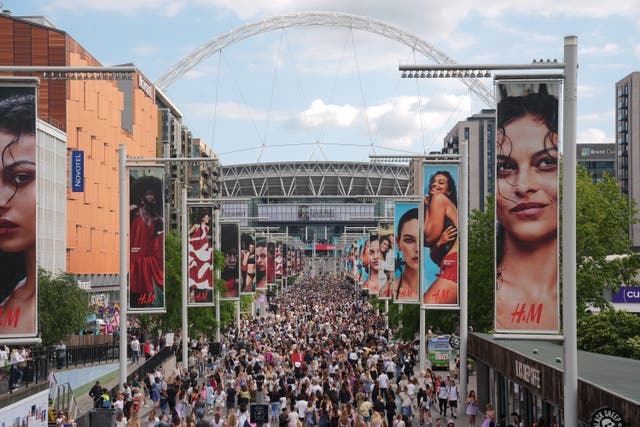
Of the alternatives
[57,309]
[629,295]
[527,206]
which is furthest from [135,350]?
[629,295]

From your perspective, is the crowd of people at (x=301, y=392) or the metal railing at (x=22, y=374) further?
the crowd of people at (x=301, y=392)

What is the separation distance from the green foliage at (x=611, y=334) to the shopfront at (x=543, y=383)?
5.33 metres

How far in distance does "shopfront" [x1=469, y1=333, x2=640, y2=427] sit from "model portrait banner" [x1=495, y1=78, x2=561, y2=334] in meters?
1.98

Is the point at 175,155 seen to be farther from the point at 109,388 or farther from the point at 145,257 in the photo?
the point at 145,257

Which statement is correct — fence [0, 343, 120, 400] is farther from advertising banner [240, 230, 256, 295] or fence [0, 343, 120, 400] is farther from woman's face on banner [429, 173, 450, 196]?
woman's face on banner [429, 173, 450, 196]

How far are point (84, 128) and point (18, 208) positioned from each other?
6895cm

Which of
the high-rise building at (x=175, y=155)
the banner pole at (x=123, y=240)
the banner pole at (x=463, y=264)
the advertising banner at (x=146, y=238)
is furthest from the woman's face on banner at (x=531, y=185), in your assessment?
the high-rise building at (x=175, y=155)

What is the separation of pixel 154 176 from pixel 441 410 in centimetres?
1398

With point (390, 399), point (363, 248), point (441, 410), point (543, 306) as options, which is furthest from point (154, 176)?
point (363, 248)

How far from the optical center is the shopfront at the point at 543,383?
60.4 ft

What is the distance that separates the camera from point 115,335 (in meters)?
67.8

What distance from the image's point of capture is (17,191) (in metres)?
18.4

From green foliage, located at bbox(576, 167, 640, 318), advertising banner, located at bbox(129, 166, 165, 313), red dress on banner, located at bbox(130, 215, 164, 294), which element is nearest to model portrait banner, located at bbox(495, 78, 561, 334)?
advertising banner, located at bbox(129, 166, 165, 313)

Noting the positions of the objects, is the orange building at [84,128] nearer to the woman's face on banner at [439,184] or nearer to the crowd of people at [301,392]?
the crowd of people at [301,392]
